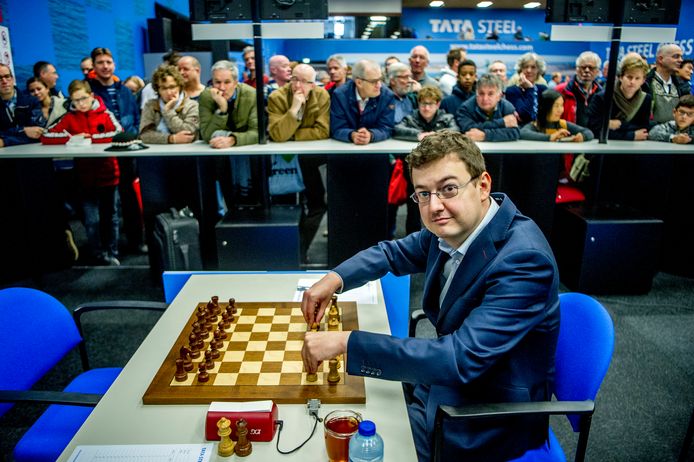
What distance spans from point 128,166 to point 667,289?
4.72 m

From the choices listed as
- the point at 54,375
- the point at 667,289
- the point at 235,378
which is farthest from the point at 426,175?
the point at 667,289

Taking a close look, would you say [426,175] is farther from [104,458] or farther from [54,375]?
[54,375]

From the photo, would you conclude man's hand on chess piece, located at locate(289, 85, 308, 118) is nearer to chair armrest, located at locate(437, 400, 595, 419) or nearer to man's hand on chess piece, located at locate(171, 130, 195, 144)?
man's hand on chess piece, located at locate(171, 130, 195, 144)

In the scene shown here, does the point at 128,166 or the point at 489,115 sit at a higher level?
the point at 489,115

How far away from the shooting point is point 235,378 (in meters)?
1.48

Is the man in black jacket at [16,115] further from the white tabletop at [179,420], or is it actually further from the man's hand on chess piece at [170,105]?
the white tabletop at [179,420]

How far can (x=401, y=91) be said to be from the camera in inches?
199

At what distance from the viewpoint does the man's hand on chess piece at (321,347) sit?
1.38 m

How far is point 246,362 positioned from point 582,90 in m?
4.50

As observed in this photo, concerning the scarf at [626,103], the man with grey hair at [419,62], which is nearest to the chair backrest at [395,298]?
the scarf at [626,103]

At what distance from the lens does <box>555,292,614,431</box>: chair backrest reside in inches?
61.5

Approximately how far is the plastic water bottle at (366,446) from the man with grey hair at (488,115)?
324cm

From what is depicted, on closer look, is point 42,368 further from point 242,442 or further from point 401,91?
point 401,91

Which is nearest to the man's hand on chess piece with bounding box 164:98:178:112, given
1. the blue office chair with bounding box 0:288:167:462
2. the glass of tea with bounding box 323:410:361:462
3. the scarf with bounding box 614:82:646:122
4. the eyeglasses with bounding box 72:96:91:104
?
the eyeglasses with bounding box 72:96:91:104
